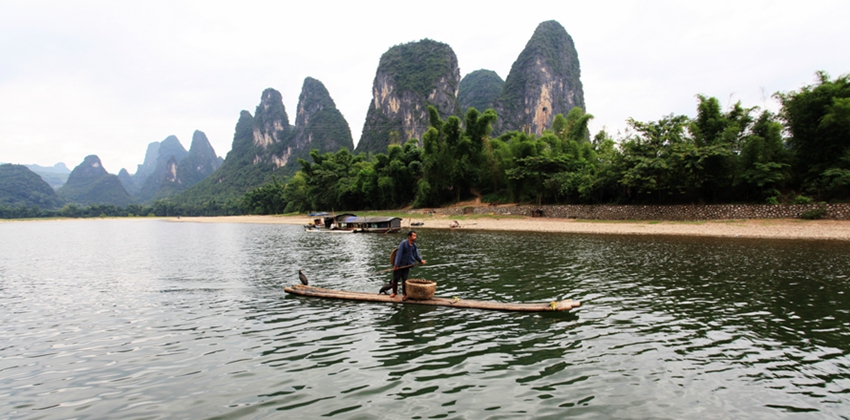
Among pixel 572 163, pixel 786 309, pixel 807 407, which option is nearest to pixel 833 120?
pixel 572 163

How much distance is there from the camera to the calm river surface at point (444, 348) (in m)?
5.74

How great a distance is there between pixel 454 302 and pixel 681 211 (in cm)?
3290

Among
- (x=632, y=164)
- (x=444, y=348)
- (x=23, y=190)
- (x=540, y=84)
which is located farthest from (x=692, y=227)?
(x=23, y=190)

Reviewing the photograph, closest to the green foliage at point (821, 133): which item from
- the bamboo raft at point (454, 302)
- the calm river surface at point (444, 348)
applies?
the calm river surface at point (444, 348)

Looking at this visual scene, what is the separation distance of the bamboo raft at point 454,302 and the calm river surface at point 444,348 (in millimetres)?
206

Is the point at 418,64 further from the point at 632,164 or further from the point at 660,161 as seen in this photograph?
the point at 660,161

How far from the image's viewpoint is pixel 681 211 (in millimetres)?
35562

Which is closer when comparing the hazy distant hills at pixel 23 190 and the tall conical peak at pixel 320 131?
the hazy distant hills at pixel 23 190

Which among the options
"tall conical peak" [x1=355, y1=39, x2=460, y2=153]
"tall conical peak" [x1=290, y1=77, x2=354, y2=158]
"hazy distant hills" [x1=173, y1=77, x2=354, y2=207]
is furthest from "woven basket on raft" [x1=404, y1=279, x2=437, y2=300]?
"hazy distant hills" [x1=173, y1=77, x2=354, y2=207]

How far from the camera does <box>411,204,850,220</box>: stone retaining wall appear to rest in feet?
97.6

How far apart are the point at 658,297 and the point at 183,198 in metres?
206

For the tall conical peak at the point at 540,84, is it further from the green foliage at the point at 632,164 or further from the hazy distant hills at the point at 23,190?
the hazy distant hills at the point at 23,190

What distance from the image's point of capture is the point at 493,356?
7.45m

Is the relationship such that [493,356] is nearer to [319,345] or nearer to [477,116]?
[319,345]
